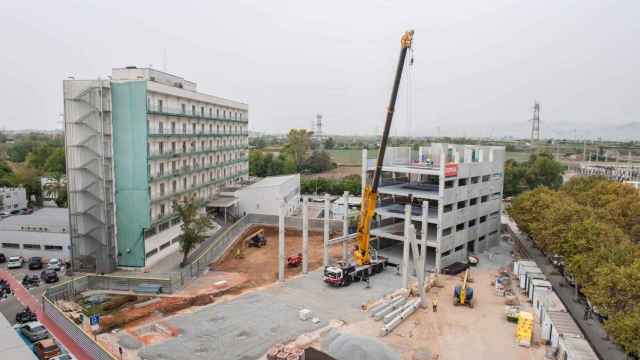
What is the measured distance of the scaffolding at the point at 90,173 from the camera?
1335 inches

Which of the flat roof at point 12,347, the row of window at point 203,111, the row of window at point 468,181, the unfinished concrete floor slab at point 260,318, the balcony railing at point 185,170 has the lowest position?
the unfinished concrete floor slab at point 260,318

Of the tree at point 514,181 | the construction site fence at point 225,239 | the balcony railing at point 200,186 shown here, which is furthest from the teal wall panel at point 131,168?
the tree at point 514,181

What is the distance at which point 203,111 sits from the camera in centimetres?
4722

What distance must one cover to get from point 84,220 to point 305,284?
1870 cm

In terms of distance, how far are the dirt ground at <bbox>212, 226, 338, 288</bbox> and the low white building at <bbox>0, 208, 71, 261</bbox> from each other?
14.0 metres

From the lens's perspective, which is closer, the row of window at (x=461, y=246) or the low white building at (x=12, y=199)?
the row of window at (x=461, y=246)

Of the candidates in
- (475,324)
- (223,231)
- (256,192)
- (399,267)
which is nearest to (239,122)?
(256,192)

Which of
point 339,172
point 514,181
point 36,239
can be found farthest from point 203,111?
point 339,172

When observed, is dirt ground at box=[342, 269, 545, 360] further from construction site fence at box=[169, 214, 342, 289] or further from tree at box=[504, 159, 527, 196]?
tree at box=[504, 159, 527, 196]

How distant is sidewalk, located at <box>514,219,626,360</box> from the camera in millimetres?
24047

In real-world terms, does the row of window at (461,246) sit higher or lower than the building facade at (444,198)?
lower

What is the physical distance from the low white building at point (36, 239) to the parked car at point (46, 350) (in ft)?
64.5

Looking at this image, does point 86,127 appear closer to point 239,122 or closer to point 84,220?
point 84,220

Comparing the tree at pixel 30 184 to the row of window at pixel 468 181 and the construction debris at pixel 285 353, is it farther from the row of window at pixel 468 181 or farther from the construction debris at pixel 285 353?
the row of window at pixel 468 181
